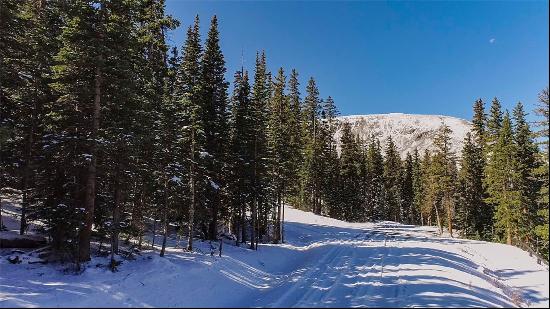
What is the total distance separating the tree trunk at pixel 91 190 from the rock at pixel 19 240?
3.44m

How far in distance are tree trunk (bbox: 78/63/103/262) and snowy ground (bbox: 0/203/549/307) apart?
0.81 meters

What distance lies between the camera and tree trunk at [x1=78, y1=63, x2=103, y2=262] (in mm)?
17859

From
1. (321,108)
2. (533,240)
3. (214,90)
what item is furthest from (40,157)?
(321,108)

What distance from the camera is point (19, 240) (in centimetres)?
1939

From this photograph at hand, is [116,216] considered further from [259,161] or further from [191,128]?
[259,161]

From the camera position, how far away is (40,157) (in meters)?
19.3

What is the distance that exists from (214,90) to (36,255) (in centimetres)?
1829

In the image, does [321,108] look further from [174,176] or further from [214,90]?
[174,176]

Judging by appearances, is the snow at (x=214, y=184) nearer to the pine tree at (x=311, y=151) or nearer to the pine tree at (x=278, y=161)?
the pine tree at (x=278, y=161)

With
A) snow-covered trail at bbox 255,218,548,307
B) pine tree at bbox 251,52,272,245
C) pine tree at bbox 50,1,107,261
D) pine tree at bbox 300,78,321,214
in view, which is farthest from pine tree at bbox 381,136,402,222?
pine tree at bbox 50,1,107,261

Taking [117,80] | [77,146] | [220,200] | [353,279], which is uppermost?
[117,80]

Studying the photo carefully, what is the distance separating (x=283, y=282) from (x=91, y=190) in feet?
33.9

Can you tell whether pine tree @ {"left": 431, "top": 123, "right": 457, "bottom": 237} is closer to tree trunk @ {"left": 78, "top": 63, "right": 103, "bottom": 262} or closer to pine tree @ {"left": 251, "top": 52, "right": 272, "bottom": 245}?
pine tree @ {"left": 251, "top": 52, "right": 272, "bottom": 245}

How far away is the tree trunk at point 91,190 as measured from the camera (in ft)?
58.6
